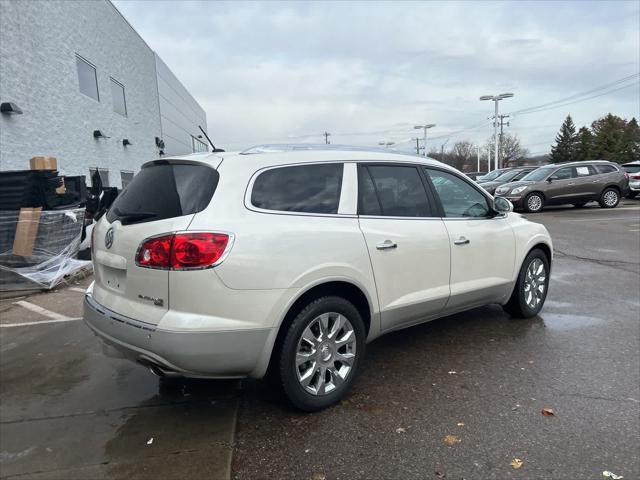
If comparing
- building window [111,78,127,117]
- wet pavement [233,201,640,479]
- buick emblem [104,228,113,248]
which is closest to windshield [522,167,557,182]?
wet pavement [233,201,640,479]

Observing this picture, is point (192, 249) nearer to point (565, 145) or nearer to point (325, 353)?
point (325, 353)

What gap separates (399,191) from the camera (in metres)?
3.66

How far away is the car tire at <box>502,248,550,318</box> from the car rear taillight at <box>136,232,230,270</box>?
3327mm

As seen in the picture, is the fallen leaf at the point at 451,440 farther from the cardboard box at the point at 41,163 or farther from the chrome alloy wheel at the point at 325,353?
the cardboard box at the point at 41,163

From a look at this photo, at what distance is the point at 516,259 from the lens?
178 inches

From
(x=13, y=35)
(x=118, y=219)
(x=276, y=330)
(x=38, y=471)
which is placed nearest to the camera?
(x=38, y=471)

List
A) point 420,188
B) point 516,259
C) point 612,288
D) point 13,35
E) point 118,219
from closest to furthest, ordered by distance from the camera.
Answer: point 118,219, point 420,188, point 516,259, point 612,288, point 13,35

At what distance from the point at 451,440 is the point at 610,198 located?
1754 centimetres

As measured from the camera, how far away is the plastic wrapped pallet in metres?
6.72

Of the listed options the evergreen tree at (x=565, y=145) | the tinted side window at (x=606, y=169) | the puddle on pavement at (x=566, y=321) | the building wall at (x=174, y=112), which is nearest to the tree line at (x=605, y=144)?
the evergreen tree at (x=565, y=145)

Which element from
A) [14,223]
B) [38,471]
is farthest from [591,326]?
[14,223]

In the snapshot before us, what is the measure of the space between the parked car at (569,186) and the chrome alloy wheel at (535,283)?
12.1 meters

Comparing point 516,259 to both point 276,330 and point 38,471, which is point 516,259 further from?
point 38,471

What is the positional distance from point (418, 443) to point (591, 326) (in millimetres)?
2904
